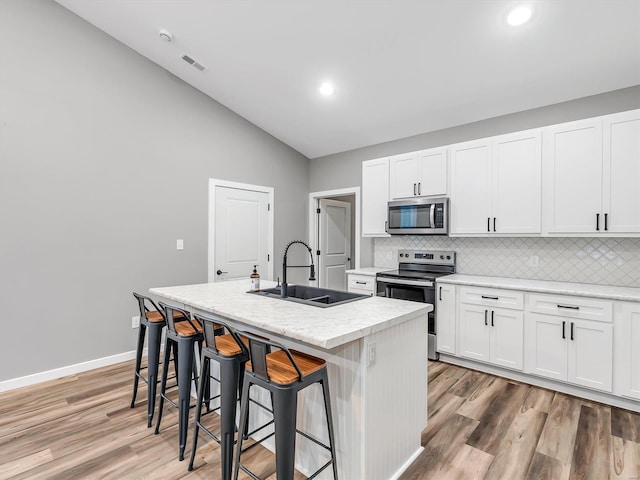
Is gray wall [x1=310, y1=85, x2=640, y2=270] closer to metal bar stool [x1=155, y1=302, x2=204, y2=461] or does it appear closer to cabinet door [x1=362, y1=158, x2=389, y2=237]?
cabinet door [x1=362, y1=158, x2=389, y2=237]

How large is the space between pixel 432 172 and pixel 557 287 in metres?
1.71

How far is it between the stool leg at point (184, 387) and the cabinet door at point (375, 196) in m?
2.86

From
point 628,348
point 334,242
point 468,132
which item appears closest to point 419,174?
point 468,132

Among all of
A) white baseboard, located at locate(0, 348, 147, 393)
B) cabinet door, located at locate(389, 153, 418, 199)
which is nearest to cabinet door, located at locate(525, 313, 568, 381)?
cabinet door, located at locate(389, 153, 418, 199)

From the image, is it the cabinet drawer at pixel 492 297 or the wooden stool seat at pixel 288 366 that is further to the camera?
the cabinet drawer at pixel 492 297

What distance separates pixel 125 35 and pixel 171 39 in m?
0.54

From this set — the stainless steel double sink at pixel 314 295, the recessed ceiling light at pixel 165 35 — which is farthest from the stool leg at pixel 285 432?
the recessed ceiling light at pixel 165 35

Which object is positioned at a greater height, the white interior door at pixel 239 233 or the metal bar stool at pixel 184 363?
the white interior door at pixel 239 233

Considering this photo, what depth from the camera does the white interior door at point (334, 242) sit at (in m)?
5.59

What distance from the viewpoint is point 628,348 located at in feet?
8.04

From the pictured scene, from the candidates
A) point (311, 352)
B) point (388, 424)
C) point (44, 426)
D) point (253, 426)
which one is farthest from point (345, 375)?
point (44, 426)

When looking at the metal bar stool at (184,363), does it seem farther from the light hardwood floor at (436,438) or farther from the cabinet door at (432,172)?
the cabinet door at (432,172)

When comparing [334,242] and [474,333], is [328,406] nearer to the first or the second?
[474,333]

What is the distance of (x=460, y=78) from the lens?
3117 mm
